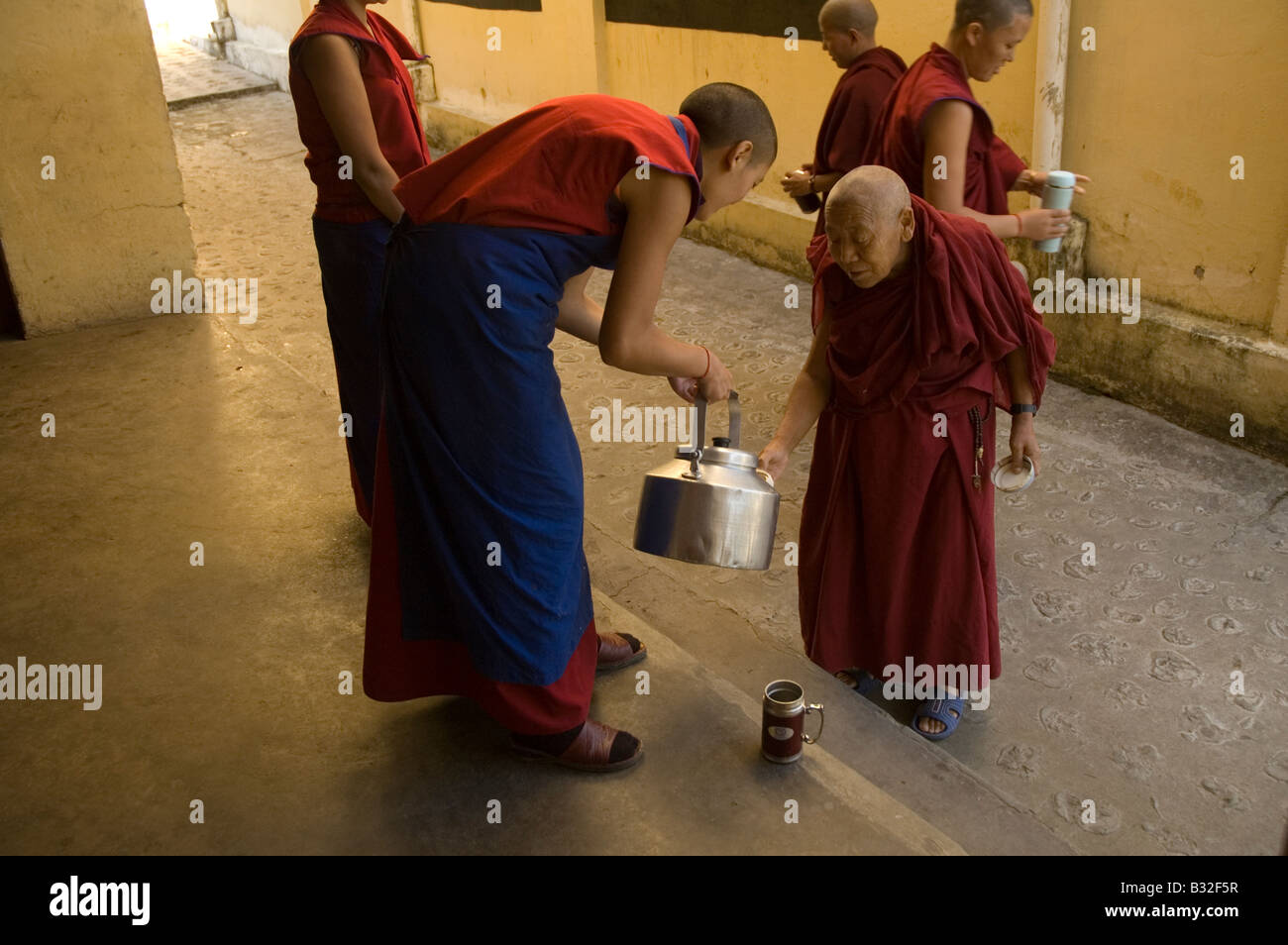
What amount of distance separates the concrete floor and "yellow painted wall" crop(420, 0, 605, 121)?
337cm

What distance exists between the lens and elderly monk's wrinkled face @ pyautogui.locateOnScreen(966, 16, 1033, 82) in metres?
3.31

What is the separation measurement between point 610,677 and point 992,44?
2187 mm

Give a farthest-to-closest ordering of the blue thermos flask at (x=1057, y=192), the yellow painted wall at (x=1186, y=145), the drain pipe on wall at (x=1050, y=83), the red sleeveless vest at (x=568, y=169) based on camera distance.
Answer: the drain pipe on wall at (x=1050, y=83) → the yellow painted wall at (x=1186, y=145) → the blue thermos flask at (x=1057, y=192) → the red sleeveless vest at (x=568, y=169)

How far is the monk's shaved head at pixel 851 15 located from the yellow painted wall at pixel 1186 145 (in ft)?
3.04

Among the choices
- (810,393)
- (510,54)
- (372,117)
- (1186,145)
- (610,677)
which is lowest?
(610,677)

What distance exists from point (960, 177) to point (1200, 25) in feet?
4.61

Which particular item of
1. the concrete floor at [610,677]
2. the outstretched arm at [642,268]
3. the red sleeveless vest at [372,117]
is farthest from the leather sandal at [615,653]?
the red sleeveless vest at [372,117]

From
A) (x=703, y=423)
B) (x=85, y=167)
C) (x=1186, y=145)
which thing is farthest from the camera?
(x=85, y=167)

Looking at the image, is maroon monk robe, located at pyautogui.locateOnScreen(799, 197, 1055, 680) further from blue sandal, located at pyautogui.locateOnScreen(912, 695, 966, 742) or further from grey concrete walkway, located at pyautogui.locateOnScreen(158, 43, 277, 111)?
grey concrete walkway, located at pyautogui.locateOnScreen(158, 43, 277, 111)

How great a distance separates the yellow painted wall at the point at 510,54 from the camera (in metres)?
7.25

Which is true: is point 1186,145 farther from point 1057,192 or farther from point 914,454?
point 914,454

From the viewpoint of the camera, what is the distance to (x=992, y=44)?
131 inches

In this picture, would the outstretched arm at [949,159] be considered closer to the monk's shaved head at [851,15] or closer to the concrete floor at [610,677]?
the monk's shaved head at [851,15]

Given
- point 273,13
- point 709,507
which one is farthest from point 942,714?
point 273,13
